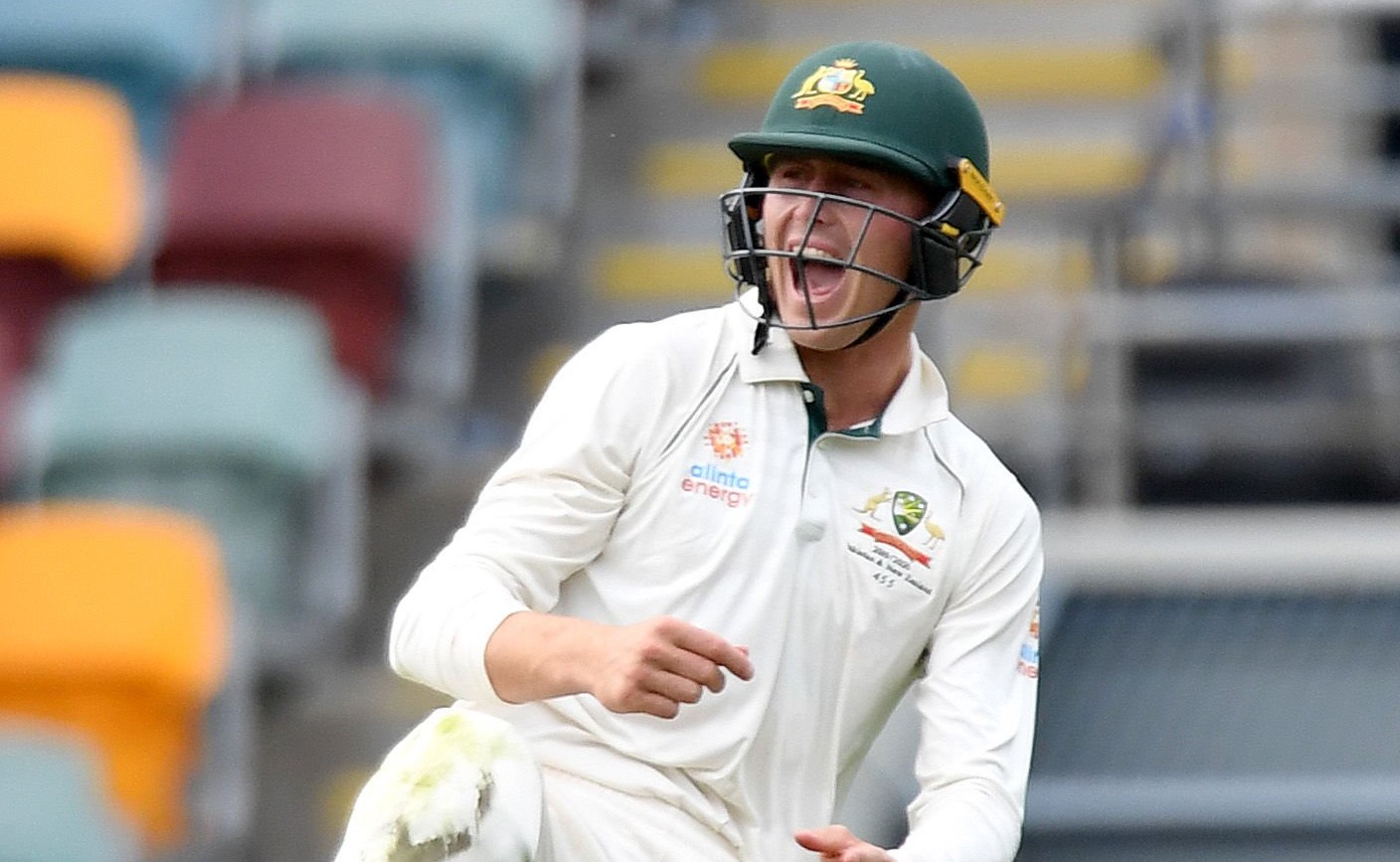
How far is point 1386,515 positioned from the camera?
471 centimetres

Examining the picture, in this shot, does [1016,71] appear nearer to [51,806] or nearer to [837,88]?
[51,806]

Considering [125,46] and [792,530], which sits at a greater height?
[125,46]

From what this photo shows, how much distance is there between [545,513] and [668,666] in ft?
0.91

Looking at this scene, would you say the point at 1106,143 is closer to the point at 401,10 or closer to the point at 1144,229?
the point at 1144,229

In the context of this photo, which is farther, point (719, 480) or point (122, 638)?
point (122, 638)

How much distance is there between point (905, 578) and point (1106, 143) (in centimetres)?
371

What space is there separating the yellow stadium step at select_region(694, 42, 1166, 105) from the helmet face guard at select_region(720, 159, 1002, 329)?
3.58 m

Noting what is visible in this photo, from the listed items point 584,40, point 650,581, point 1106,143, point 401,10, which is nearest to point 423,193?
point 401,10

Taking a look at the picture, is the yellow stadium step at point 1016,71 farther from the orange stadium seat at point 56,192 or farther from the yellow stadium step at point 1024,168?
the orange stadium seat at point 56,192

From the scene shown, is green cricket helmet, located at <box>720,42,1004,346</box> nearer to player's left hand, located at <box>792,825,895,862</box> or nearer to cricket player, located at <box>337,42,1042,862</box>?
cricket player, located at <box>337,42,1042,862</box>

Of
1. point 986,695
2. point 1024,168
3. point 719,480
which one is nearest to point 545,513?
point 719,480

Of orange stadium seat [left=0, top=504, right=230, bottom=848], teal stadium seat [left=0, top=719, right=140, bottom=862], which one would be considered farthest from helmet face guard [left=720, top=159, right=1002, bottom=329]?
orange stadium seat [left=0, top=504, right=230, bottom=848]

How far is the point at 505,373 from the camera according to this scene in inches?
212

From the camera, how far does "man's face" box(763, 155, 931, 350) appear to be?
211cm
